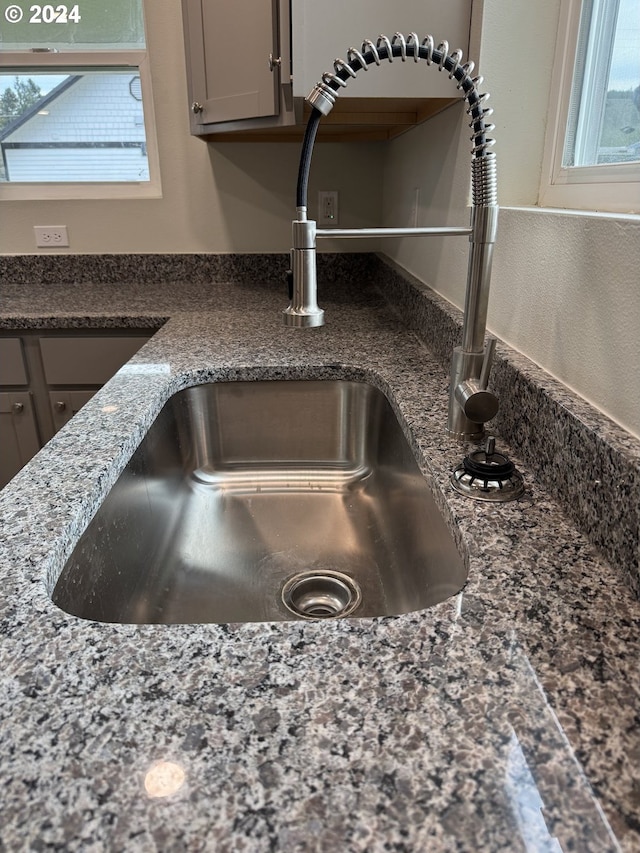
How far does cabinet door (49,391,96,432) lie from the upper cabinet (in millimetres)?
849

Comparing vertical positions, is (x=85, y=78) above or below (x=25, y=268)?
above

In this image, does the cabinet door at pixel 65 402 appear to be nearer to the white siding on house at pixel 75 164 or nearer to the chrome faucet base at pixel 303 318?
the white siding on house at pixel 75 164

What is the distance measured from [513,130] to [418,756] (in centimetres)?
93

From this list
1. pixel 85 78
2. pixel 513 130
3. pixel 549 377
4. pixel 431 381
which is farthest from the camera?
pixel 85 78

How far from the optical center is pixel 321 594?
900 millimetres

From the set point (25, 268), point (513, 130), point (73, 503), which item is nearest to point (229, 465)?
point (73, 503)

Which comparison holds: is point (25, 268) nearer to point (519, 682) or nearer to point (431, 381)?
point (431, 381)

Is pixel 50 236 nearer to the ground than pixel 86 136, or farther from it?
nearer to the ground

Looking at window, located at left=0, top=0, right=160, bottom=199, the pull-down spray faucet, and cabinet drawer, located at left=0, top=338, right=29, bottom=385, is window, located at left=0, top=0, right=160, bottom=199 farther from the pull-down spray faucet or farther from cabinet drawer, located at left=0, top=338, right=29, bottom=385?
the pull-down spray faucet

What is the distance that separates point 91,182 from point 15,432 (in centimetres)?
94

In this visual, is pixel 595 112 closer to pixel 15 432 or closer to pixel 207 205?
pixel 207 205

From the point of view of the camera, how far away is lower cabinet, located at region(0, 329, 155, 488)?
5.81 ft

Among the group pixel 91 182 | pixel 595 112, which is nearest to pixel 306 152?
pixel 595 112

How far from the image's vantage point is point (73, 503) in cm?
67
